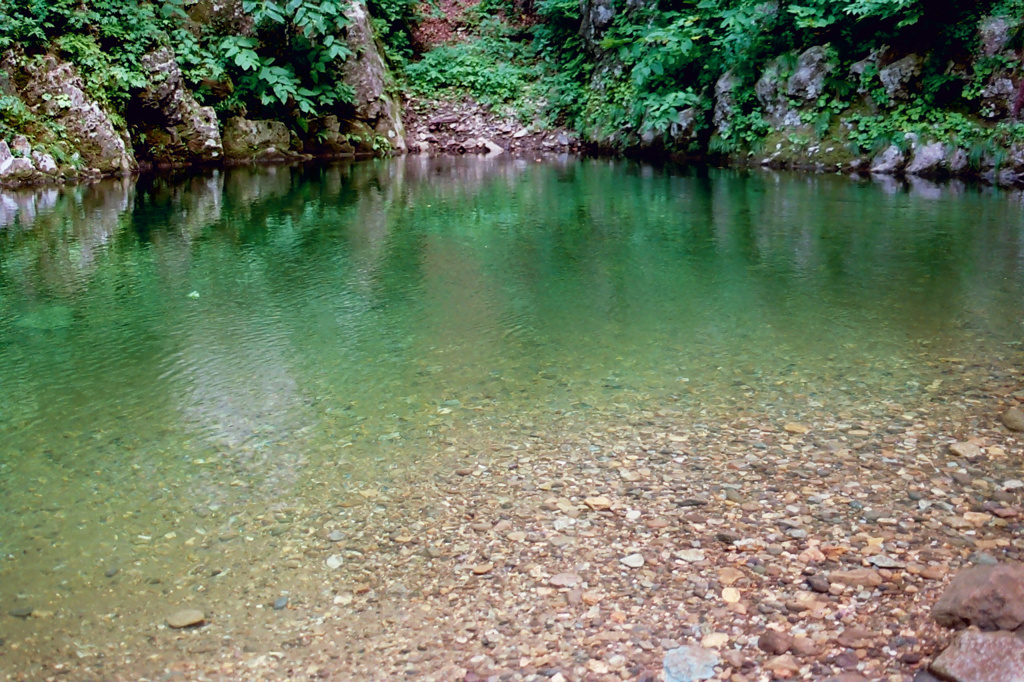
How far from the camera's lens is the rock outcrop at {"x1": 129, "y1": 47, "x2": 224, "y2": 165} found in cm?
1257

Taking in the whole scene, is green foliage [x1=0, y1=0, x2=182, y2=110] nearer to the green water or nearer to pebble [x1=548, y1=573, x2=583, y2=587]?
the green water

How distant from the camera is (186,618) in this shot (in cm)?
207

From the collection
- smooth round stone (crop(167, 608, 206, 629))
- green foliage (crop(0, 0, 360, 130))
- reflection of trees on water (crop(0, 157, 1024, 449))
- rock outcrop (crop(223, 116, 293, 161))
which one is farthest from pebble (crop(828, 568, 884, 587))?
rock outcrop (crop(223, 116, 293, 161))

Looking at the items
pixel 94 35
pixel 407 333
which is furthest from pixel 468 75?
pixel 407 333

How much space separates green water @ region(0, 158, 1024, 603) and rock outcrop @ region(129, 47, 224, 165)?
16.3 feet

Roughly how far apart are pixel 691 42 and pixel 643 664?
1313cm

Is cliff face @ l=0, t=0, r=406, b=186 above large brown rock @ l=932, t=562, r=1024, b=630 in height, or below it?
above

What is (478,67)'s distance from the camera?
18078 millimetres

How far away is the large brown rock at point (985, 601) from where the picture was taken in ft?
6.15

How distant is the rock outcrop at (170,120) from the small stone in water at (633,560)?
12.7 m

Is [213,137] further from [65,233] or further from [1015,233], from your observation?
[1015,233]

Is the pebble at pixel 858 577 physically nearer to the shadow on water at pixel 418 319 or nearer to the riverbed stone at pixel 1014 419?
the shadow on water at pixel 418 319

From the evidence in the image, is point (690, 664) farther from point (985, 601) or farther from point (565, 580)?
point (985, 601)

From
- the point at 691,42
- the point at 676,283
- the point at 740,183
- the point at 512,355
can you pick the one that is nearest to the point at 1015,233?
the point at 676,283
